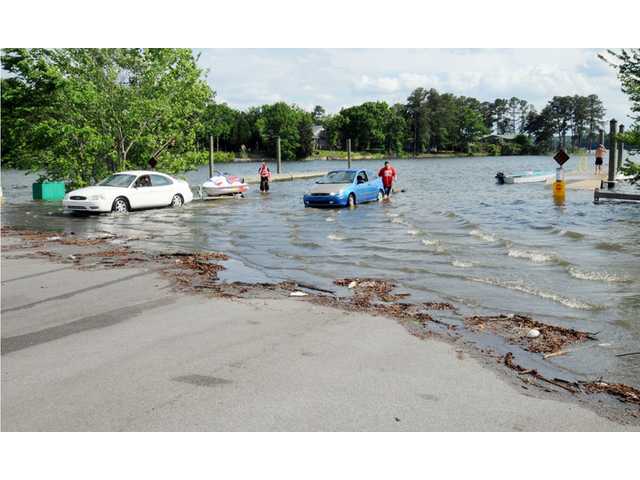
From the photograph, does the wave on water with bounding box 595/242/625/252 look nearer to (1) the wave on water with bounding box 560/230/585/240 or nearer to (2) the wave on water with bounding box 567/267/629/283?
(1) the wave on water with bounding box 560/230/585/240

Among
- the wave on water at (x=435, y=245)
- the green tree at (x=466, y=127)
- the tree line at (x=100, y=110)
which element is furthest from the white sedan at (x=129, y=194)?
the green tree at (x=466, y=127)

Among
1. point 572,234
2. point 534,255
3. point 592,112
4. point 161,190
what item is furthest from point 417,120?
point 534,255

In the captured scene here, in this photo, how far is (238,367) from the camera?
6230 mm

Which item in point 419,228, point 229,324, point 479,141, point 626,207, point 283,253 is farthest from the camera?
point 479,141

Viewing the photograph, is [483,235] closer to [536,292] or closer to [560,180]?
[536,292]

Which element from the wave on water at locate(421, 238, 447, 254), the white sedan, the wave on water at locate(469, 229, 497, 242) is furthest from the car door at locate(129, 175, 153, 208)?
the wave on water at locate(469, 229, 497, 242)

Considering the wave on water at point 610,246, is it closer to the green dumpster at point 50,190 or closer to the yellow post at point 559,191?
the yellow post at point 559,191

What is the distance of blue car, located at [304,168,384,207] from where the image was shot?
90.0 feet

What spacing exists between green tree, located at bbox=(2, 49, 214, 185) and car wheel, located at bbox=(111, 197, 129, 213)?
454 cm

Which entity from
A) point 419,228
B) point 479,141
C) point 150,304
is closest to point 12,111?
point 419,228

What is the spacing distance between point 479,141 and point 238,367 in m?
186

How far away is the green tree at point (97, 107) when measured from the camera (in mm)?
28391

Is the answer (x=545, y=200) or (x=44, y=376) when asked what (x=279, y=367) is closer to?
(x=44, y=376)

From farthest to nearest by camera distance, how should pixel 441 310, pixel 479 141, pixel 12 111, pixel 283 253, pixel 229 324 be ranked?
pixel 479 141, pixel 12 111, pixel 283 253, pixel 441 310, pixel 229 324
